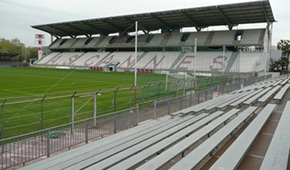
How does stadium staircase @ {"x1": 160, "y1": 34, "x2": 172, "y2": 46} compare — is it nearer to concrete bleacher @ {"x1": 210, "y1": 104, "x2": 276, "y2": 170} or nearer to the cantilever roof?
the cantilever roof

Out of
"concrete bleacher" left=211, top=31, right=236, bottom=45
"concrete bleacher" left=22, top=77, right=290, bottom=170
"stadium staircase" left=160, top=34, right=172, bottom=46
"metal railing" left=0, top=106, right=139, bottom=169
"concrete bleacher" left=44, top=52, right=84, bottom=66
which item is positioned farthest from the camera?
"concrete bleacher" left=44, top=52, right=84, bottom=66

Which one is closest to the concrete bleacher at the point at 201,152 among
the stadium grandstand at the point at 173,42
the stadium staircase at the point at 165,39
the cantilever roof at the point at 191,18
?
the stadium grandstand at the point at 173,42

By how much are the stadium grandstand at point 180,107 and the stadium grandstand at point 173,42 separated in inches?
6.8

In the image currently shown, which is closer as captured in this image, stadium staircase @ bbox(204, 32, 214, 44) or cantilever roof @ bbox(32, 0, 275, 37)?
cantilever roof @ bbox(32, 0, 275, 37)

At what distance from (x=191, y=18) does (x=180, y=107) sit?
115 feet

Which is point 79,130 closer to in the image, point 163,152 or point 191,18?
point 163,152

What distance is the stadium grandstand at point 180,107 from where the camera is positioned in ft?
14.9

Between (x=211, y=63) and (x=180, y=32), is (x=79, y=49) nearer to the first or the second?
(x=180, y=32)

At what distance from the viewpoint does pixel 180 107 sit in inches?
422

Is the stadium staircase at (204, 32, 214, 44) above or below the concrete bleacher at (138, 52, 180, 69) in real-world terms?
above

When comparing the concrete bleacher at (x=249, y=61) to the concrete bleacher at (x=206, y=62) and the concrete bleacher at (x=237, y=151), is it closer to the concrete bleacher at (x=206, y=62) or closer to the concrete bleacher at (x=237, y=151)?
the concrete bleacher at (x=206, y=62)

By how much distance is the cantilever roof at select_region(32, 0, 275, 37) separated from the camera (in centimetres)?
3647

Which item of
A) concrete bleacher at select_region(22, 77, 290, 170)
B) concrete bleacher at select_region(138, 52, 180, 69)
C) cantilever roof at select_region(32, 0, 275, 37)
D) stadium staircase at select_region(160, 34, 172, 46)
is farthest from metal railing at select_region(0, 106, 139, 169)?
stadium staircase at select_region(160, 34, 172, 46)

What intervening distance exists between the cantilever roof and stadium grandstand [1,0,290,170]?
0.16 m
